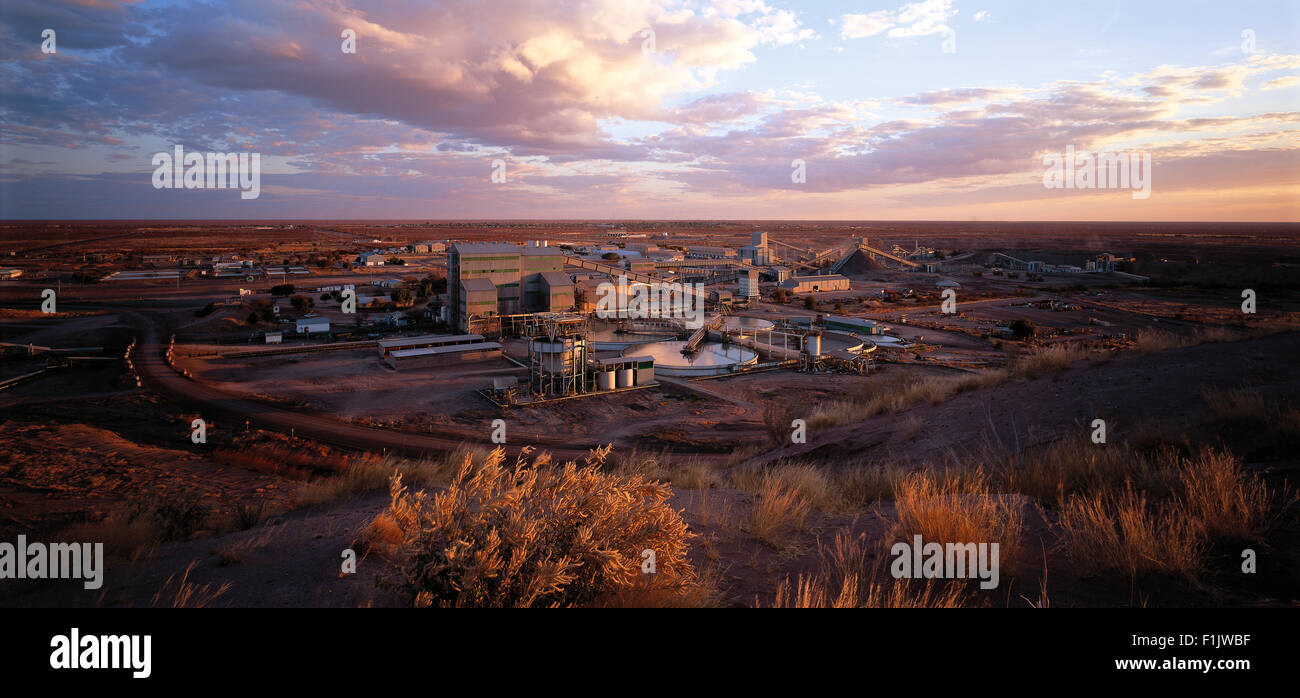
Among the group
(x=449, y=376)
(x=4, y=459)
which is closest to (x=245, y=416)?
(x=4, y=459)

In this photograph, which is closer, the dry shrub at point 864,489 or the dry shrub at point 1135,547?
the dry shrub at point 1135,547

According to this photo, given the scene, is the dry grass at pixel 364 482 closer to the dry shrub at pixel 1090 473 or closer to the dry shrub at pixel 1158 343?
the dry shrub at pixel 1090 473

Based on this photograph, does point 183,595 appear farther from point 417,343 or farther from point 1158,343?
point 417,343

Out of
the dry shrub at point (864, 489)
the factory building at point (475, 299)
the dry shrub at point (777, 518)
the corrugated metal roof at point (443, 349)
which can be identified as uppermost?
the factory building at point (475, 299)

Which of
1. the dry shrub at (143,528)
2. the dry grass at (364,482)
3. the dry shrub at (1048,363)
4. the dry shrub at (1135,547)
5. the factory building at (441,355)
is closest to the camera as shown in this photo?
the dry shrub at (1135,547)

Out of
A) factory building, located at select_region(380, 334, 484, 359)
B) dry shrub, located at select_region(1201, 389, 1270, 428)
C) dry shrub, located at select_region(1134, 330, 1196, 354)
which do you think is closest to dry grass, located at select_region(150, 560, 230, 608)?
dry shrub, located at select_region(1201, 389, 1270, 428)

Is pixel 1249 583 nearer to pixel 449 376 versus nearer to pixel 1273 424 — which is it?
pixel 1273 424

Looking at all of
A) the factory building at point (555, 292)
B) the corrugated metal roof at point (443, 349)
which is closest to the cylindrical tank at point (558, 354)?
the corrugated metal roof at point (443, 349)
